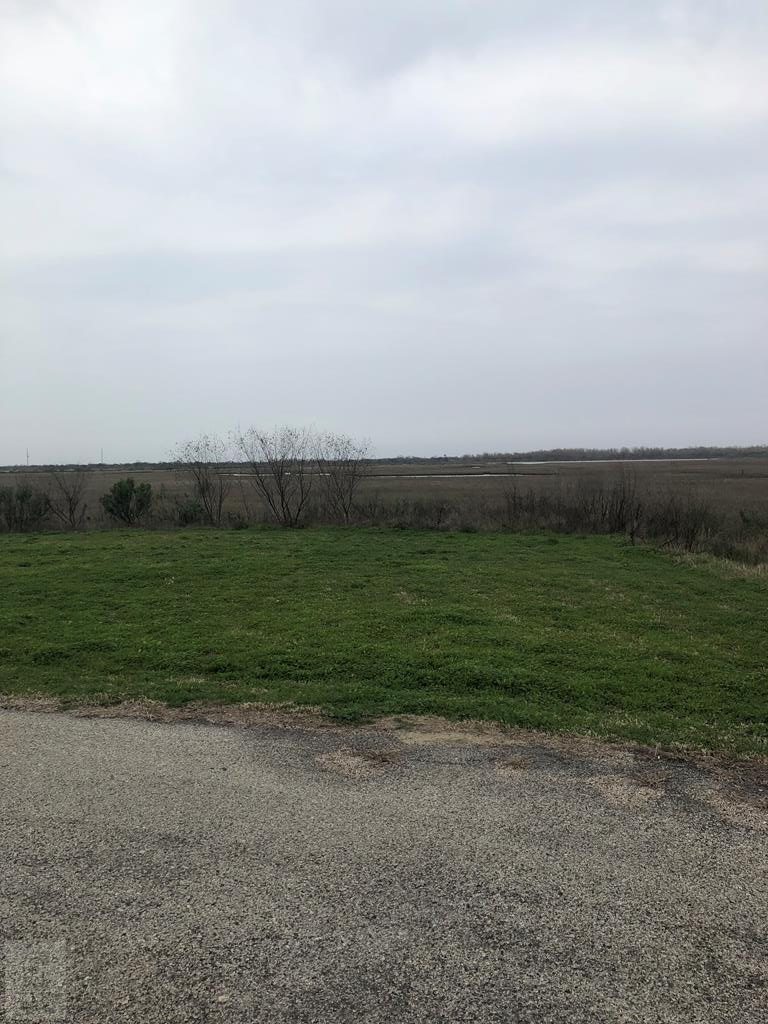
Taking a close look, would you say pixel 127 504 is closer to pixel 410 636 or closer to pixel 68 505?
pixel 68 505

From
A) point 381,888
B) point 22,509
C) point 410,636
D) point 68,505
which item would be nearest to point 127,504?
point 68,505

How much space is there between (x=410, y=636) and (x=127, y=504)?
1993 centimetres

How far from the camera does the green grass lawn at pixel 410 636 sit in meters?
6.56

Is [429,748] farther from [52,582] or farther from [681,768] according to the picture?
[52,582]

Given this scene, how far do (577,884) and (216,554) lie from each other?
13474 mm

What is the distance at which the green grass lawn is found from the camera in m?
6.56

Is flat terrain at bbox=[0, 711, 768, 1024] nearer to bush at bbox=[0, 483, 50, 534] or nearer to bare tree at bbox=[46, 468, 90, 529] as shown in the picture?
bare tree at bbox=[46, 468, 90, 529]

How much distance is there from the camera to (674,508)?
23953mm

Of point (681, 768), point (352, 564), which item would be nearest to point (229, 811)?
point (681, 768)

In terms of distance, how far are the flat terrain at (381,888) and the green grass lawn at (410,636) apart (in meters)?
1.44

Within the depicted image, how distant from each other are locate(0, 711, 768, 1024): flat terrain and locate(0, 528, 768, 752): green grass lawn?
144cm

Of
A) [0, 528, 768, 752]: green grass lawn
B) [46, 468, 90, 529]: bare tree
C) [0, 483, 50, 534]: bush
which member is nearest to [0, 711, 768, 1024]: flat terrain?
[0, 528, 768, 752]: green grass lawn

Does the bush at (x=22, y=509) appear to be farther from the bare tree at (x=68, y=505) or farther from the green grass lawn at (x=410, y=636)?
the green grass lawn at (x=410, y=636)

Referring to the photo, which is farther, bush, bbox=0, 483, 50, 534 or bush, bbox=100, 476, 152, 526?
bush, bbox=100, 476, 152, 526
